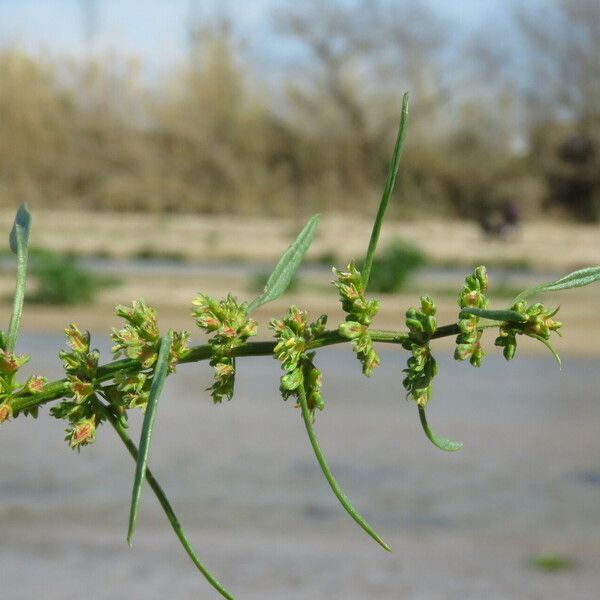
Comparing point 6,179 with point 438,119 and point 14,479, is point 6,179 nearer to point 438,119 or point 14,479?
point 438,119

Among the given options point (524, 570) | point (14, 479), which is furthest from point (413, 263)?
point (524, 570)

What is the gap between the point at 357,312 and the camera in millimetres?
460

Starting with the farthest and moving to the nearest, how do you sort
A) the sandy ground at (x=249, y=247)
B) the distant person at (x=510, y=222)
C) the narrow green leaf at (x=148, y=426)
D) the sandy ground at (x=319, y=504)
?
the distant person at (x=510, y=222) → the sandy ground at (x=249, y=247) → the sandy ground at (x=319, y=504) → the narrow green leaf at (x=148, y=426)

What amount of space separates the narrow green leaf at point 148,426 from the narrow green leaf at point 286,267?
0.04m

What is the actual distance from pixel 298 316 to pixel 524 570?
7550mm

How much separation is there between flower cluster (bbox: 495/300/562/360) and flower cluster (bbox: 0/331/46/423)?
155mm

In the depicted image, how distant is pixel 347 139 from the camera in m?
29.5

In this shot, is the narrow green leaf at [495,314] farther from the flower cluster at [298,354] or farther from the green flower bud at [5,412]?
the green flower bud at [5,412]

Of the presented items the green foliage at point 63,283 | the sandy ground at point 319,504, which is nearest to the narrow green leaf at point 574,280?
the sandy ground at point 319,504

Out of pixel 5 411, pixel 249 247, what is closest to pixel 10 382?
pixel 5 411

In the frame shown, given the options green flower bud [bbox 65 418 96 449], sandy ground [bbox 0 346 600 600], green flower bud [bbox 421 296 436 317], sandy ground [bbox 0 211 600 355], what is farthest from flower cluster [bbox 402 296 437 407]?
sandy ground [bbox 0 211 600 355]

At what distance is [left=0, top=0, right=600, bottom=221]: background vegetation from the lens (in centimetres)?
2803

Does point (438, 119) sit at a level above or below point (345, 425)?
above

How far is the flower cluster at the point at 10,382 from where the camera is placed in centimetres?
45
